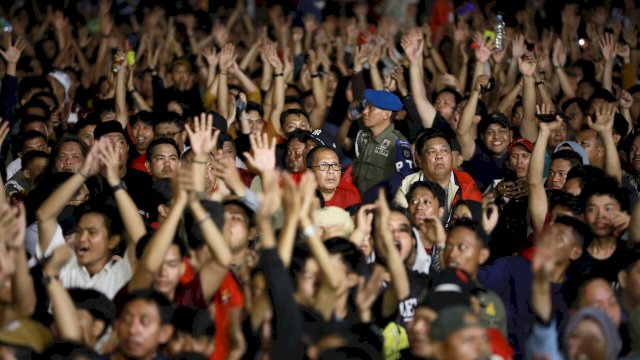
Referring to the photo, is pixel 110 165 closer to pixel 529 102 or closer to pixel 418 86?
pixel 418 86

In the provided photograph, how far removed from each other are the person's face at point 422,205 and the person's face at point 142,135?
296 centimetres

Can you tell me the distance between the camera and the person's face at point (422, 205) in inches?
269

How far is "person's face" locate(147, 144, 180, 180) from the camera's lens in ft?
25.1

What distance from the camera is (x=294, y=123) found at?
905cm

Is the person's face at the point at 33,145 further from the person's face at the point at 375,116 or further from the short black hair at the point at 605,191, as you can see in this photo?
the short black hair at the point at 605,191

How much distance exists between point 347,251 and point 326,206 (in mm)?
1567

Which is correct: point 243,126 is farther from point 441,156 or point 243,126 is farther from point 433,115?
point 441,156

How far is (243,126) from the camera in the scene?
919 centimetres

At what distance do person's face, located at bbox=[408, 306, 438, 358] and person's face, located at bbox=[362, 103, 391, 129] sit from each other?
3.42m

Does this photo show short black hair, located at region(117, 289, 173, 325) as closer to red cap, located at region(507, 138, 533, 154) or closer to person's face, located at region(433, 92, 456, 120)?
red cap, located at region(507, 138, 533, 154)

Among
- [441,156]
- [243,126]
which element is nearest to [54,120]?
[243,126]

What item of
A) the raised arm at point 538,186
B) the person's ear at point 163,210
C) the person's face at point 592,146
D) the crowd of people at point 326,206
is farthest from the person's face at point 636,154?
the person's ear at point 163,210

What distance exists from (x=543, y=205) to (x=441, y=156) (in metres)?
1.02

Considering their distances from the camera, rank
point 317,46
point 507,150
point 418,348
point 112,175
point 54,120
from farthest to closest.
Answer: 1. point 317,46
2. point 54,120
3. point 507,150
4. point 112,175
5. point 418,348
